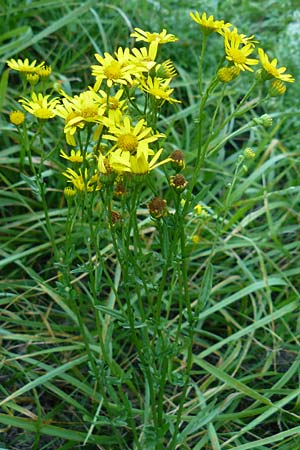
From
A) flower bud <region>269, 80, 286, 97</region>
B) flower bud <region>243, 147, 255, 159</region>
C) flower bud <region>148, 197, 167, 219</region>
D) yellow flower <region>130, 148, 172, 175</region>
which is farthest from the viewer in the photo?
flower bud <region>243, 147, 255, 159</region>

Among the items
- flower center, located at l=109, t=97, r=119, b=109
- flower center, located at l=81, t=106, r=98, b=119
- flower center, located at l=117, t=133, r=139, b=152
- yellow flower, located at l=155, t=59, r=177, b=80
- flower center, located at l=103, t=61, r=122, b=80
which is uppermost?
flower center, located at l=103, t=61, r=122, b=80

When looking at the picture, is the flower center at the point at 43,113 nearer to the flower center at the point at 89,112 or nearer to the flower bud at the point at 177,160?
the flower center at the point at 89,112

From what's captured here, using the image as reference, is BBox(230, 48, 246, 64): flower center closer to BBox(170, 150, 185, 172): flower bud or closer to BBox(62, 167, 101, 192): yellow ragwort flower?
BBox(170, 150, 185, 172): flower bud

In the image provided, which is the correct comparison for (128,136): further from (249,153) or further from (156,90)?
(249,153)

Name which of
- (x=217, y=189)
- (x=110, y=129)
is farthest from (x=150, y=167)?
(x=217, y=189)

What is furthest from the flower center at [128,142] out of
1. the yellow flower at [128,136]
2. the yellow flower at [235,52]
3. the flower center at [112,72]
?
the yellow flower at [235,52]

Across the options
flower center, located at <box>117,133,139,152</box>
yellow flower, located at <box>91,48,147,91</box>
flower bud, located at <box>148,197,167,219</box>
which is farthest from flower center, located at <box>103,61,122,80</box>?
flower bud, located at <box>148,197,167,219</box>

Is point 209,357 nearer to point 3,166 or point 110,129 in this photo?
point 3,166
